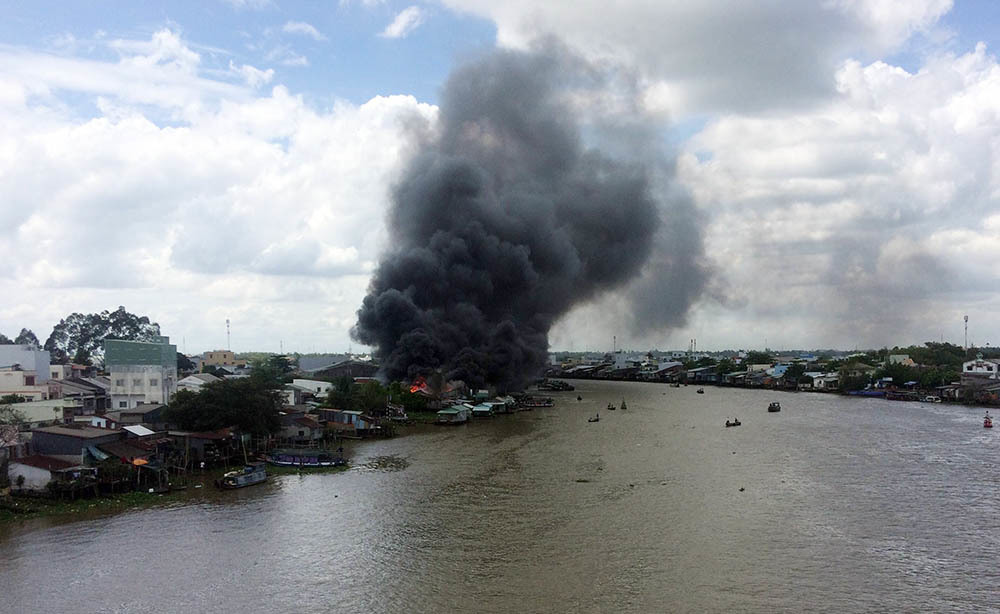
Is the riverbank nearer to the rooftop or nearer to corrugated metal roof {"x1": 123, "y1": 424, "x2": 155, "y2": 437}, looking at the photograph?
the rooftop

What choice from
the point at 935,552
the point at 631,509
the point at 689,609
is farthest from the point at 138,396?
the point at 935,552

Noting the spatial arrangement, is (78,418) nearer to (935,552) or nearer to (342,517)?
(342,517)

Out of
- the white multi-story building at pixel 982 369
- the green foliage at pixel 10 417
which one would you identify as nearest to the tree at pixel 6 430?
the green foliage at pixel 10 417

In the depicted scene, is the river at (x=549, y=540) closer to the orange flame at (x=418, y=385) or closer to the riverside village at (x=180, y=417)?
the riverside village at (x=180, y=417)

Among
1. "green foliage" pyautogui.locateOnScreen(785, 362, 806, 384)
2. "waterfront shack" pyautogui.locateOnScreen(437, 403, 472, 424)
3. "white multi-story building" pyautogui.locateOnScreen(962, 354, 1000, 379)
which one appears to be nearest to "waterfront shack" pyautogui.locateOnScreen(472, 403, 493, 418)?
"waterfront shack" pyautogui.locateOnScreen(437, 403, 472, 424)

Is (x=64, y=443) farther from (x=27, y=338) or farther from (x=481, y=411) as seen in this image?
(x=27, y=338)

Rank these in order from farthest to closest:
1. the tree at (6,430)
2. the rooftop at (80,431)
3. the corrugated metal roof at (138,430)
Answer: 1. the corrugated metal roof at (138,430)
2. the rooftop at (80,431)
3. the tree at (6,430)

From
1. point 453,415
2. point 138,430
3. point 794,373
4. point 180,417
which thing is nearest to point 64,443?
point 138,430
